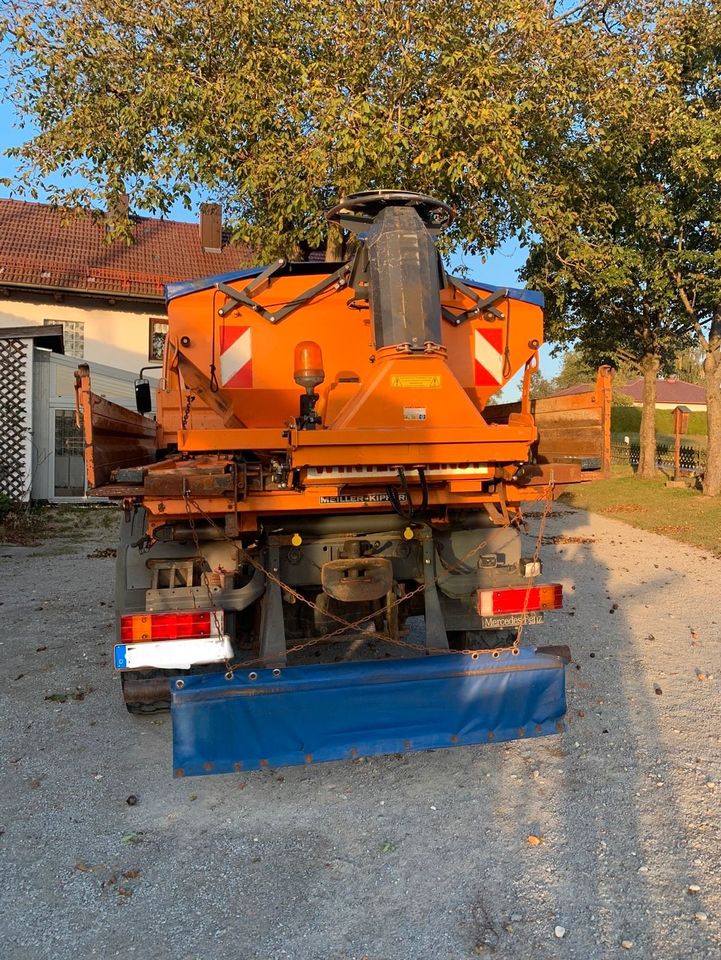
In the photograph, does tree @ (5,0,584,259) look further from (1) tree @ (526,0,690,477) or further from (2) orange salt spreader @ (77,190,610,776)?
(2) orange salt spreader @ (77,190,610,776)

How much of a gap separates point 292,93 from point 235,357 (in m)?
6.39

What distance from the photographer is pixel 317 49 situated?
9156 mm

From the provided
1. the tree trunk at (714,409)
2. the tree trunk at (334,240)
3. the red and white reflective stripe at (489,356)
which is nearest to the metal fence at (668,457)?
the tree trunk at (714,409)

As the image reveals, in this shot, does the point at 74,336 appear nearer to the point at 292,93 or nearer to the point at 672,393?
the point at 292,93

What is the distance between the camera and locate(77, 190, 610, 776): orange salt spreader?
3.29 metres

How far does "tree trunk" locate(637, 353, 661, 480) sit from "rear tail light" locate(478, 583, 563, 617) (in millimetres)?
18859

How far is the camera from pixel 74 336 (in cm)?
1969

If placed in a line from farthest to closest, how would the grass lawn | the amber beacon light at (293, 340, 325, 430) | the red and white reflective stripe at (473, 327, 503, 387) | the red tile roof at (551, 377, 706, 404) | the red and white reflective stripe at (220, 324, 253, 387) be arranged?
1. the red tile roof at (551, 377, 706, 404)
2. the grass lawn
3. the red and white reflective stripe at (473, 327, 503, 387)
4. the red and white reflective stripe at (220, 324, 253, 387)
5. the amber beacon light at (293, 340, 325, 430)

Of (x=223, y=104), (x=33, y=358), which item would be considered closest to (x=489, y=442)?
(x=223, y=104)

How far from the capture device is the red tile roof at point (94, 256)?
19188 millimetres

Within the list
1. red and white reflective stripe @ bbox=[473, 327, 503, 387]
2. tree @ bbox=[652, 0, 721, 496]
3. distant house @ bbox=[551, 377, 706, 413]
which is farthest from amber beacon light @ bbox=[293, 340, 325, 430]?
distant house @ bbox=[551, 377, 706, 413]

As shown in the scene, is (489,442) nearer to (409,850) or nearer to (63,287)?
(409,850)

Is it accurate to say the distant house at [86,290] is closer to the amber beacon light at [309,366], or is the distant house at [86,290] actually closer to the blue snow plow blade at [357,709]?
the amber beacon light at [309,366]

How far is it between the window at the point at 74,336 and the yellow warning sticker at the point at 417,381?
18049 mm
